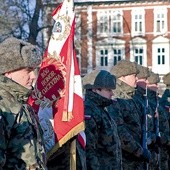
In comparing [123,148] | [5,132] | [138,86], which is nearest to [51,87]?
[5,132]

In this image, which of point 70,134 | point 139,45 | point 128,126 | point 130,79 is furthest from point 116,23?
point 70,134

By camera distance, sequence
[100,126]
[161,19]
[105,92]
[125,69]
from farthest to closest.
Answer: [161,19], [125,69], [105,92], [100,126]

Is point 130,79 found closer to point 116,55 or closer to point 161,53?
point 161,53

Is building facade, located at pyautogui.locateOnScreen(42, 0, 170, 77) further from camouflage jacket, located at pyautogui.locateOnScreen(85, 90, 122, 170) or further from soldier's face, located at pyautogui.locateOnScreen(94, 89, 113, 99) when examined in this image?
camouflage jacket, located at pyautogui.locateOnScreen(85, 90, 122, 170)

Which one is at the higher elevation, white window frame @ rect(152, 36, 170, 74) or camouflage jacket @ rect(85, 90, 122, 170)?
camouflage jacket @ rect(85, 90, 122, 170)

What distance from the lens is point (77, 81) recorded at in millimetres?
5586

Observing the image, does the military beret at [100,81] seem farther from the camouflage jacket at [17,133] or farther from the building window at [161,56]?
the building window at [161,56]

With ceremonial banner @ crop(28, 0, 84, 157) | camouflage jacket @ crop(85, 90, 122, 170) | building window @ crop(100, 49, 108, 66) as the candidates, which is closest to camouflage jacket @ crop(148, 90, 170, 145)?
camouflage jacket @ crop(85, 90, 122, 170)

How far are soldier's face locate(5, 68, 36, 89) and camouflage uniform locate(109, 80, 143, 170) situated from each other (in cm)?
332

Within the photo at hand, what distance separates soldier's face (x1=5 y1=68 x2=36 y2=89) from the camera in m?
4.31

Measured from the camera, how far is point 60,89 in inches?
212

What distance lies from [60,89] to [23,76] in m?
1.09

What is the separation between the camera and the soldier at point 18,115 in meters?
3.96

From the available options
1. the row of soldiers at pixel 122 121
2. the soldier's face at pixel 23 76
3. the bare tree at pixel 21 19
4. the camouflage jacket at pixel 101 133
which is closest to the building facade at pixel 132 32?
the bare tree at pixel 21 19
